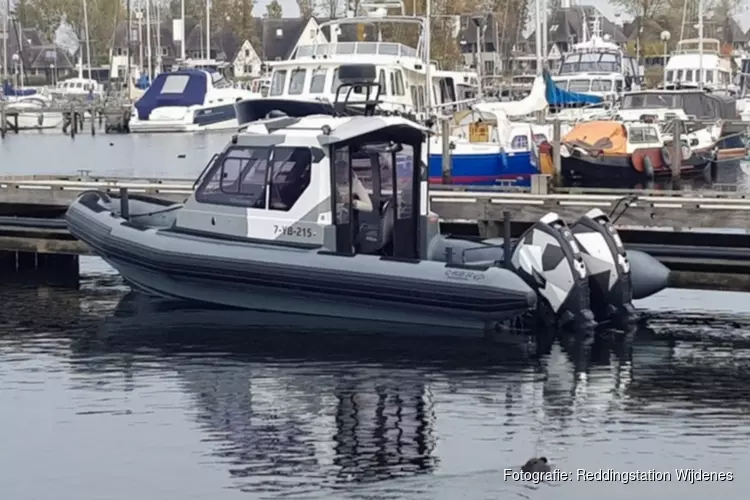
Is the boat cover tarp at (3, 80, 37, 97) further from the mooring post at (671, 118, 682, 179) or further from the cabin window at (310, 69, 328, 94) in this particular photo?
the cabin window at (310, 69, 328, 94)

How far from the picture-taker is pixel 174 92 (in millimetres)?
63938

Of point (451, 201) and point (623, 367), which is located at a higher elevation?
point (451, 201)

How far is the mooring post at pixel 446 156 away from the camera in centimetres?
2802

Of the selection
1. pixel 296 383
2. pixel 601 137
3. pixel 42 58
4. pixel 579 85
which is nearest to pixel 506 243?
pixel 296 383

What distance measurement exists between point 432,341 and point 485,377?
1422 mm

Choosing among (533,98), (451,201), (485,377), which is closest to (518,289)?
(485,377)

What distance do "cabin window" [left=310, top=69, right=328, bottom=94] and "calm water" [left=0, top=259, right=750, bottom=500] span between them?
502 inches

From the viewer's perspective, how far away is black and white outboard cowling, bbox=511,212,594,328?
49.0ft

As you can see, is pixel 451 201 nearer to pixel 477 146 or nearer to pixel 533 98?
pixel 477 146

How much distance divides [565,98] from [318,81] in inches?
616

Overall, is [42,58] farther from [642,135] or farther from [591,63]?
[642,135]

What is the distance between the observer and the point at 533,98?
3544 centimetres

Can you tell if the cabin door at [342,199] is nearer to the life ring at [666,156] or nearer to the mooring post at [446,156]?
the mooring post at [446,156]

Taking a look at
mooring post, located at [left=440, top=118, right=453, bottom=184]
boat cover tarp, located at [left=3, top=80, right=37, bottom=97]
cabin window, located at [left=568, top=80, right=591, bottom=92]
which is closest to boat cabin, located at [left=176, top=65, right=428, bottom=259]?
mooring post, located at [left=440, top=118, right=453, bottom=184]
